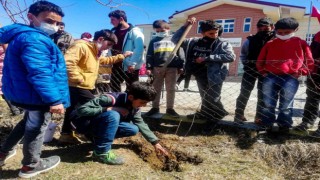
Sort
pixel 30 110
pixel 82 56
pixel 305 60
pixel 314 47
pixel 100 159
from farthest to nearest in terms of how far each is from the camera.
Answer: pixel 314 47, pixel 305 60, pixel 82 56, pixel 100 159, pixel 30 110

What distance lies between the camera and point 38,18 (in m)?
2.37

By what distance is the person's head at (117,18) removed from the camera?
467 cm

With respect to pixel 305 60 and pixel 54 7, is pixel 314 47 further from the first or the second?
pixel 54 7

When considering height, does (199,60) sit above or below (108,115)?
above

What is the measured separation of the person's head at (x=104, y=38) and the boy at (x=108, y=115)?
0.63m

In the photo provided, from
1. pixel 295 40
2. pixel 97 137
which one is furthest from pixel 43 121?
pixel 295 40

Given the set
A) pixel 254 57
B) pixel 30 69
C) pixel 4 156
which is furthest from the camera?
pixel 254 57

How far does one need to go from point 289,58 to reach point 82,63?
2.41 meters

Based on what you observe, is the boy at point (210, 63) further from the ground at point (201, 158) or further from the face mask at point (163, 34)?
the face mask at point (163, 34)

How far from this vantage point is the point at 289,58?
11.3 ft

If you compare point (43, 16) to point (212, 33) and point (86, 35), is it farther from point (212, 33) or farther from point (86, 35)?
point (212, 33)

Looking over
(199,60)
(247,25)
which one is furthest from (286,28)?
Result: (247,25)

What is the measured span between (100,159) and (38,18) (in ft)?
4.61

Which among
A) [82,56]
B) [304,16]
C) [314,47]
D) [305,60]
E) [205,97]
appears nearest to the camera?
[82,56]
